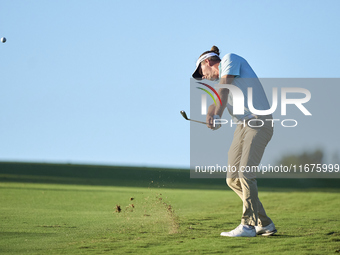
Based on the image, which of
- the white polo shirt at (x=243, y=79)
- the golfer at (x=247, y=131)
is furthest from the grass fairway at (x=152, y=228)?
the white polo shirt at (x=243, y=79)

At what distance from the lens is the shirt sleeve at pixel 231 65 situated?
6234 mm

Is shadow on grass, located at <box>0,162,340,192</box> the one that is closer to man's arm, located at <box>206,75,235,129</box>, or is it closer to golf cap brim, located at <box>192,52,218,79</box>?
golf cap brim, located at <box>192,52,218,79</box>

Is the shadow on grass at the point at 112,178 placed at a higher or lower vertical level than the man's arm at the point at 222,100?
lower

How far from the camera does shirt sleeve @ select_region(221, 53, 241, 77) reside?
20.5 ft

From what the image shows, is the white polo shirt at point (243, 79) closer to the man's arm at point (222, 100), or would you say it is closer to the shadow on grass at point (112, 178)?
the man's arm at point (222, 100)

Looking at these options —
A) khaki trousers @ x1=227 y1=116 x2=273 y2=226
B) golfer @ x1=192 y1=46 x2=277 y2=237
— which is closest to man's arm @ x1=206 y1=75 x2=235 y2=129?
golfer @ x1=192 y1=46 x2=277 y2=237

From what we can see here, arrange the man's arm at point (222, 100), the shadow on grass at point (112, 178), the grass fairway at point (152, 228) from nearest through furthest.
→ 1. the grass fairway at point (152, 228)
2. the man's arm at point (222, 100)
3. the shadow on grass at point (112, 178)

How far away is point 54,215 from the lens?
9242mm

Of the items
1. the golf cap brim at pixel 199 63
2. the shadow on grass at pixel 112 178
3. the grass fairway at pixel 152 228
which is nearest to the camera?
the grass fairway at pixel 152 228

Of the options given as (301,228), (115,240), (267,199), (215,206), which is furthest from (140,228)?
(267,199)

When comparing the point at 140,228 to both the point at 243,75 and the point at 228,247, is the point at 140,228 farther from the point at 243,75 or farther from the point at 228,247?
the point at 243,75

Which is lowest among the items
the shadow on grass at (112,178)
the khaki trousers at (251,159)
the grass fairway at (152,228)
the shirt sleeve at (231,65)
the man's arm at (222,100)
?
the shadow on grass at (112,178)

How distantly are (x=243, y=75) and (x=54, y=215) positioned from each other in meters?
4.73

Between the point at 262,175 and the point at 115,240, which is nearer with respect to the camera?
the point at 115,240
